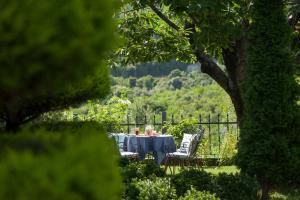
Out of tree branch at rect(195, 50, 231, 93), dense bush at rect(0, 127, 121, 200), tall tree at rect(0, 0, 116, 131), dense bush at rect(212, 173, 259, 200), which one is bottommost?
dense bush at rect(212, 173, 259, 200)

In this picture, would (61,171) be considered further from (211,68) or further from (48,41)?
(211,68)

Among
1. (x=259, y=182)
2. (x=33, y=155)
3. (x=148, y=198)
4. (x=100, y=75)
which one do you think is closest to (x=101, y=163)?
(x=33, y=155)

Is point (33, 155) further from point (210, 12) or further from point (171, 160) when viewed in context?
point (171, 160)

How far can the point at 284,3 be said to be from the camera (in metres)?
7.84

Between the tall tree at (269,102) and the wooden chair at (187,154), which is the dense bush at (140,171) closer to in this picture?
the tall tree at (269,102)

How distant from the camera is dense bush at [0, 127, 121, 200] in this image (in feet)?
5.38

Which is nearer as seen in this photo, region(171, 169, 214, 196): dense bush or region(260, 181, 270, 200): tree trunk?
region(171, 169, 214, 196): dense bush

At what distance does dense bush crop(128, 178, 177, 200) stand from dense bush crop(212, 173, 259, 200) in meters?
0.64

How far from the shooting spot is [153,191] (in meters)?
6.35

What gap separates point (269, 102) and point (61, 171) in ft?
19.8

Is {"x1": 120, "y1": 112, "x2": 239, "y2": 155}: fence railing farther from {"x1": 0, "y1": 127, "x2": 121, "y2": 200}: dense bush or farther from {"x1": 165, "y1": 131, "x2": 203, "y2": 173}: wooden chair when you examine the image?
{"x1": 0, "y1": 127, "x2": 121, "y2": 200}: dense bush

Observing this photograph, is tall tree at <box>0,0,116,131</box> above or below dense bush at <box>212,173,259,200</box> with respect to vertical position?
above

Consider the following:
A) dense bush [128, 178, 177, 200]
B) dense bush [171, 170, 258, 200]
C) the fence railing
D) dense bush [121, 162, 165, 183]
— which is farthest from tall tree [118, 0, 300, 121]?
the fence railing

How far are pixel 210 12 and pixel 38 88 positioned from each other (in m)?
5.51
